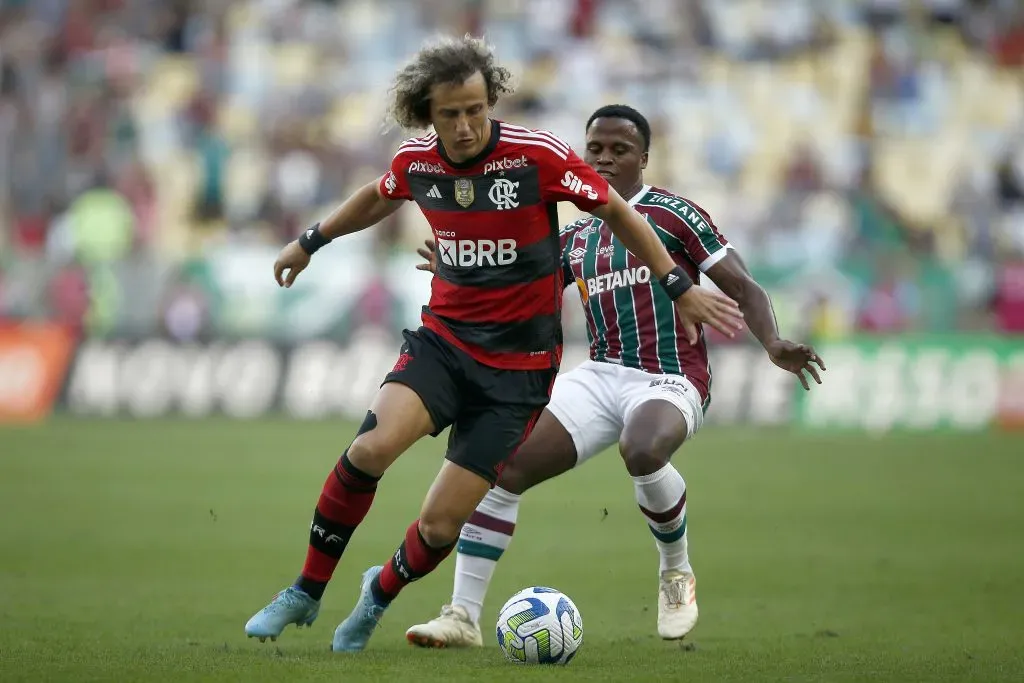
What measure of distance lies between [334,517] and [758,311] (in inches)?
94.5

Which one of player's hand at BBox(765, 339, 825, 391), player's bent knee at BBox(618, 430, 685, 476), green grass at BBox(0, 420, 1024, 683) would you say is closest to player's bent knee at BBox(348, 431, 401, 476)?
green grass at BBox(0, 420, 1024, 683)

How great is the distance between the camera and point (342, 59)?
25438mm

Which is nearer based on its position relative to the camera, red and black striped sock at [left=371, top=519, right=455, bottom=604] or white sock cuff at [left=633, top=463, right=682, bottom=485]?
red and black striped sock at [left=371, top=519, right=455, bottom=604]

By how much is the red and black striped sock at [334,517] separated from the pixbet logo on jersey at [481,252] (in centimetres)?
102

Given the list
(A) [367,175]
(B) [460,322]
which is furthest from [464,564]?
(A) [367,175]

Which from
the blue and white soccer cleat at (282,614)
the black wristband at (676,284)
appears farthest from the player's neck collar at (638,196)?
the blue and white soccer cleat at (282,614)

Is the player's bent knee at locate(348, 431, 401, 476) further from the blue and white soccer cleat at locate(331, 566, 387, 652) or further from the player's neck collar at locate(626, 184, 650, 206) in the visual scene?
the player's neck collar at locate(626, 184, 650, 206)

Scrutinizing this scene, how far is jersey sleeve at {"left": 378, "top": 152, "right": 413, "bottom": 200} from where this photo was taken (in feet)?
21.9

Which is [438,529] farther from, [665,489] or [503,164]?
[503,164]

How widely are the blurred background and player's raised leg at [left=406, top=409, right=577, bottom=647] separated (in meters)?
9.51

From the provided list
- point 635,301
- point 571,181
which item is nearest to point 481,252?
point 571,181

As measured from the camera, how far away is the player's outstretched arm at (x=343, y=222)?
6.91 metres

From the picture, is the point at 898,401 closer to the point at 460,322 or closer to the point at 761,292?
the point at 761,292

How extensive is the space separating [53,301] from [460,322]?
15048 mm
